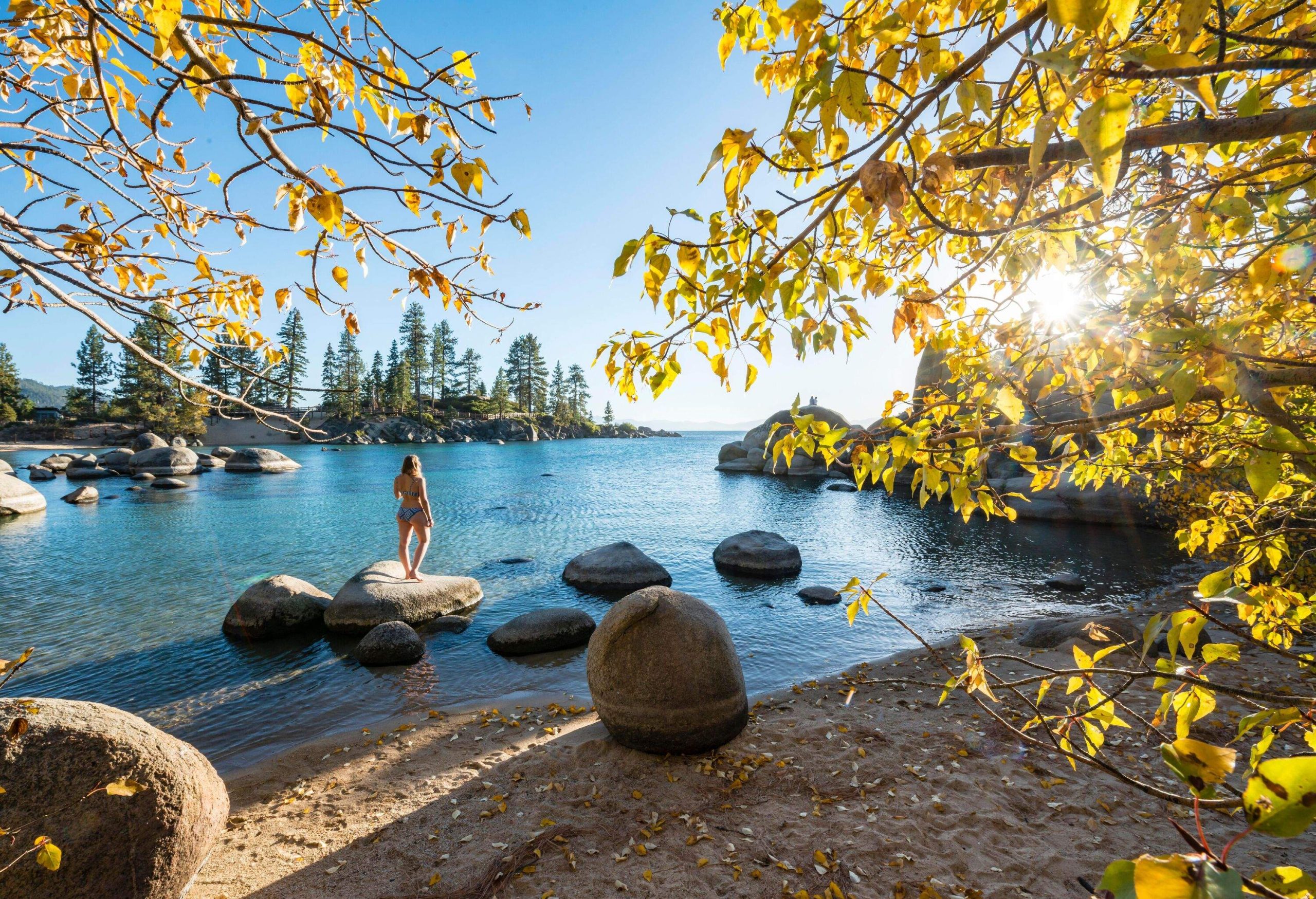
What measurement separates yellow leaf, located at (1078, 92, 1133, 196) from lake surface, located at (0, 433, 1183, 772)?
7.98 m

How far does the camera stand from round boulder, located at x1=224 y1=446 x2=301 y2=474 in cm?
3884

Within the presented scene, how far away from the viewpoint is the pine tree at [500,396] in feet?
282

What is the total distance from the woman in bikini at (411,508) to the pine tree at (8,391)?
82.1 m

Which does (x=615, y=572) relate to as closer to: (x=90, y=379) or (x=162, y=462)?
(x=162, y=462)

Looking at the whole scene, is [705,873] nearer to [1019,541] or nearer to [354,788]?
[354,788]

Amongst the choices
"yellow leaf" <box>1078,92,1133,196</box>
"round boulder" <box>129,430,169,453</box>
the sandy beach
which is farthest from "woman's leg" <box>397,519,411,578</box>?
"round boulder" <box>129,430,169,453</box>

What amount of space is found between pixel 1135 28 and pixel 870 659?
8.34 m

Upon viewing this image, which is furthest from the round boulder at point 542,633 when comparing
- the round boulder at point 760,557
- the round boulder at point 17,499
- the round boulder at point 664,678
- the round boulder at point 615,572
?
the round boulder at point 17,499

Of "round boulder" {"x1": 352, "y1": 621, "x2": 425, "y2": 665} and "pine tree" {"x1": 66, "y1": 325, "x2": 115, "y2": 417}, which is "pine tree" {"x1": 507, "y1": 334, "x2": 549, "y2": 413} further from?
"round boulder" {"x1": 352, "y1": 621, "x2": 425, "y2": 665}

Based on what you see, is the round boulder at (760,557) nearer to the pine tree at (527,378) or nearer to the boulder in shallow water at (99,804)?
the boulder in shallow water at (99,804)

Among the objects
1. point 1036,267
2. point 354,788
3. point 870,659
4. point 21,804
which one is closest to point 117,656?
point 354,788

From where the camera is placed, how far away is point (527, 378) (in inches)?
3755

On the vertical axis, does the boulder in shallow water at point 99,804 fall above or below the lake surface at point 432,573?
above

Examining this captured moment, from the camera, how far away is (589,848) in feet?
13.5
